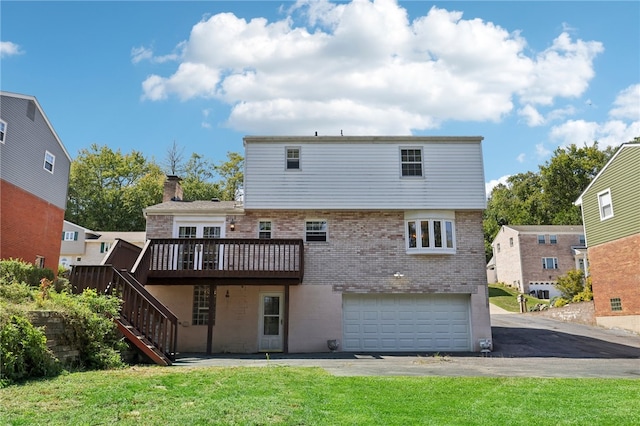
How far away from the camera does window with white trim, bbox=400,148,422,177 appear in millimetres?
18672

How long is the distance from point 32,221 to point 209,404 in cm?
1834

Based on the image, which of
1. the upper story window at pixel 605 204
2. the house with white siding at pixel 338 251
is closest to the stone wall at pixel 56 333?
the house with white siding at pixel 338 251

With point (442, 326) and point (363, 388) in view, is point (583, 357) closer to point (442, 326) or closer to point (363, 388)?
point (442, 326)

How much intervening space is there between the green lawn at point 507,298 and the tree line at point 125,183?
988 inches

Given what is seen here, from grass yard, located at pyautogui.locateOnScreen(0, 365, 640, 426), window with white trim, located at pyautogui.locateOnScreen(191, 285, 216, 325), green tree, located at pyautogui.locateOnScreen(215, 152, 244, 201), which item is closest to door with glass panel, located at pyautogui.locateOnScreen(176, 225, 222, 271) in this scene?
window with white trim, located at pyautogui.locateOnScreen(191, 285, 216, 325)

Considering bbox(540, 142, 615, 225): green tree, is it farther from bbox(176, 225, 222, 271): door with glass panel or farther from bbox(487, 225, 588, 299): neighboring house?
bbox(176, 225, 222, 271): door with glass panel

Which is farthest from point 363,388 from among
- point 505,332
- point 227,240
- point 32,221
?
point 32,221

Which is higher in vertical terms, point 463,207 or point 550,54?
point 550,54

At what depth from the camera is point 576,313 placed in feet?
83.2

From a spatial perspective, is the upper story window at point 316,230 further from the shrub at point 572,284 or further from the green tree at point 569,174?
the green tree at point 569,174

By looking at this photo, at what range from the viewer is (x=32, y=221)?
21.0 metres

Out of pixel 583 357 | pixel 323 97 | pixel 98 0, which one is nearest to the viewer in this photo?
pixel 98 0

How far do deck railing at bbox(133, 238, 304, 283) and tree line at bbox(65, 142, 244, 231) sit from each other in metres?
29.7

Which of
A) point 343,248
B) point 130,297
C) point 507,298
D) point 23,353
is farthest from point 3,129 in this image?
point 507,298
